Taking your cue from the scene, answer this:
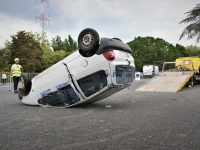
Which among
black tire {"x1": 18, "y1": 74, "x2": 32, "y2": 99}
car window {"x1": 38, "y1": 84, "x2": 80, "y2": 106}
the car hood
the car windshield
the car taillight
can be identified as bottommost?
car window {"x1": 38, "y1": 84, "x2": 80, "y2": 106}

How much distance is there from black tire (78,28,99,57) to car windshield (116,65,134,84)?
73 cm

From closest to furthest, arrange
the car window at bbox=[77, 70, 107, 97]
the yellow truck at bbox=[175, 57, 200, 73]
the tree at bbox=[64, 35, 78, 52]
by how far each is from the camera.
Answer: the car window at bbox=[77, 70, 107, 97] → the yellow truck at bbox=[175, 57, 200, 73] → the tree at bbox=[64, 35, 78, 52]

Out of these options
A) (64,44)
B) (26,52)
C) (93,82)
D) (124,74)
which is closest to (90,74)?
(93,82)

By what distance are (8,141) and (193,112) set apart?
4136mm

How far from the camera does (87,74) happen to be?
6.31 metres

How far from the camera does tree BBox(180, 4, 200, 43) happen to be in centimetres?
2637

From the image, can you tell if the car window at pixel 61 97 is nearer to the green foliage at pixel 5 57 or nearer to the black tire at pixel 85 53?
the black tire at pixel 85 53

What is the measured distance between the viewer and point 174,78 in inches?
577

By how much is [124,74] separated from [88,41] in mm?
1232

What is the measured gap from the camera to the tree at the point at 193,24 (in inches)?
1038

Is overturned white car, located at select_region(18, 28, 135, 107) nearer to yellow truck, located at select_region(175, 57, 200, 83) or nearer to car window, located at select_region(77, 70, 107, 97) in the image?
car window, located at select_region(77, 70, 107, 97)

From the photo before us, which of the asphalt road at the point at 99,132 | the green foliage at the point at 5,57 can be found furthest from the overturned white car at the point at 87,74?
the green foliage at the point at 5,57

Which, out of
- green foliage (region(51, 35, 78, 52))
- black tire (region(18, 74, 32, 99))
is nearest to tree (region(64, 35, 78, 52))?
green foliage (region(51, 35, 78, 52))

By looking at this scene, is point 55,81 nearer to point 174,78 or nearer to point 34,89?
point 34,89
